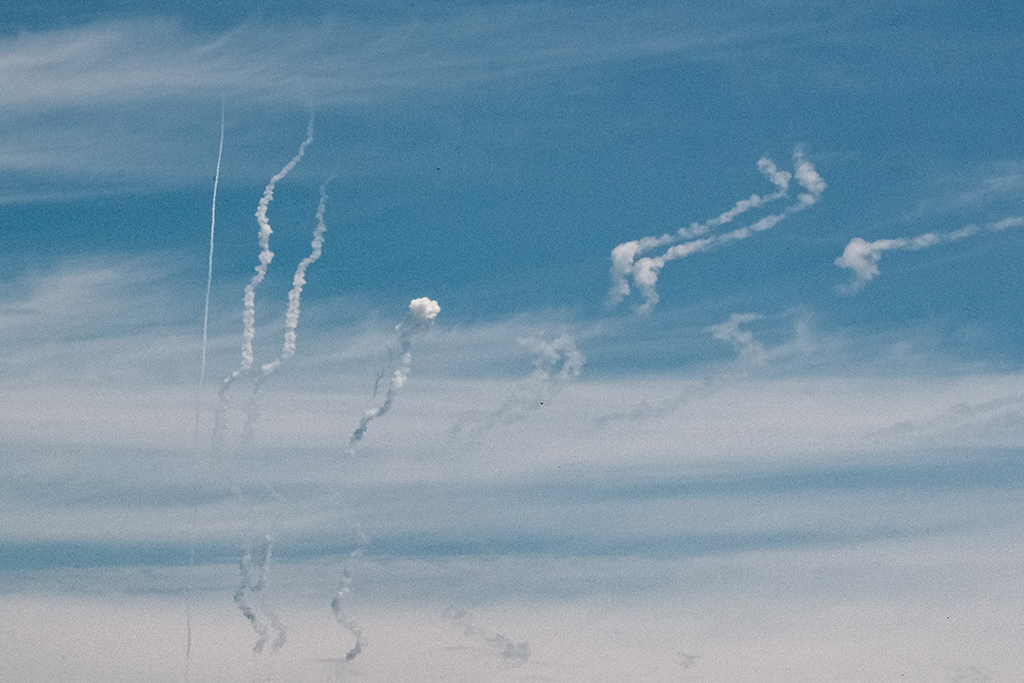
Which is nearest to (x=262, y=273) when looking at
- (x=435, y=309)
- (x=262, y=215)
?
(x=262, y=215)

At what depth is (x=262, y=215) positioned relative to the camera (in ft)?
374

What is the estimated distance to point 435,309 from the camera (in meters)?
118

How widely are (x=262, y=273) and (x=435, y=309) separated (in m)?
32.6

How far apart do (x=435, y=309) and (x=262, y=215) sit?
119 ft

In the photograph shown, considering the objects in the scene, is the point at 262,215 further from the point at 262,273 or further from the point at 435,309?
the point at 435,309

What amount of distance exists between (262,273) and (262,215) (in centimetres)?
1072

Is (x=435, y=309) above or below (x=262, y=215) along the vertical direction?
below

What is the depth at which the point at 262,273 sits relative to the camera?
4510 inches

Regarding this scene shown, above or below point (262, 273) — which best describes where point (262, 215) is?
above
